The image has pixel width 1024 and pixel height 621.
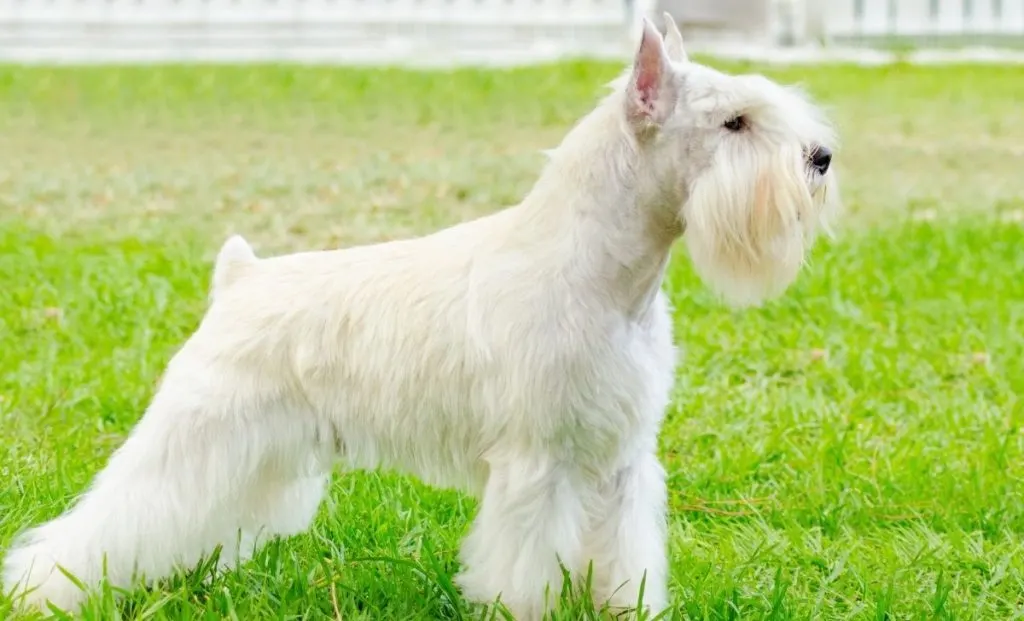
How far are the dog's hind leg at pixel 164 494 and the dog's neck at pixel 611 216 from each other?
982mm

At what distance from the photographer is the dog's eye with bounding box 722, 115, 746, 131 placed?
3.46m

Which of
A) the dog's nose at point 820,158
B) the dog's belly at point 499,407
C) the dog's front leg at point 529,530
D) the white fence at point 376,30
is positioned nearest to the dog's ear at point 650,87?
the dog's nose at point 820,158

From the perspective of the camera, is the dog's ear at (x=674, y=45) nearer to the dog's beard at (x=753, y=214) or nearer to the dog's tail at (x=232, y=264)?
the dog's beard at (x=753, y=214)

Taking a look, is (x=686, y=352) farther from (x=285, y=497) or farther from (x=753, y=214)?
(x=753, y=214)

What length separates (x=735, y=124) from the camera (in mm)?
3471

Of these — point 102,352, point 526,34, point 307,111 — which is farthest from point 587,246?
point 526,34

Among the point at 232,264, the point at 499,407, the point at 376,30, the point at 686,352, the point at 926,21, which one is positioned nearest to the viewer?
the point at 499,407

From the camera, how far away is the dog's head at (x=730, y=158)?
3418 mm

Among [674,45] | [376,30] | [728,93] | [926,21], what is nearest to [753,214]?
[728,93]

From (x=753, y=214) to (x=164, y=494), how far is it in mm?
1803

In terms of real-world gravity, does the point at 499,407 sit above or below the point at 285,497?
above

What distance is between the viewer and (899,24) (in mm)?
23172

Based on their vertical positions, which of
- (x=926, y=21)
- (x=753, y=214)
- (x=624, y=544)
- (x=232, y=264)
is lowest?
(x=926, y=21)

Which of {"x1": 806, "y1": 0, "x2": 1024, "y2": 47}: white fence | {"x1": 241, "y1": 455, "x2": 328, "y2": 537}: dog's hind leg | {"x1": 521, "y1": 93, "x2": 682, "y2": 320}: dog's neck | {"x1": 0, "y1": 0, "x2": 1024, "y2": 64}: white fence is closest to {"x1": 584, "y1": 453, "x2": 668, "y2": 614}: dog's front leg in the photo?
{"x1": 521, "y1": 93, "x2": 682, "y2": 320}: dog's neck
